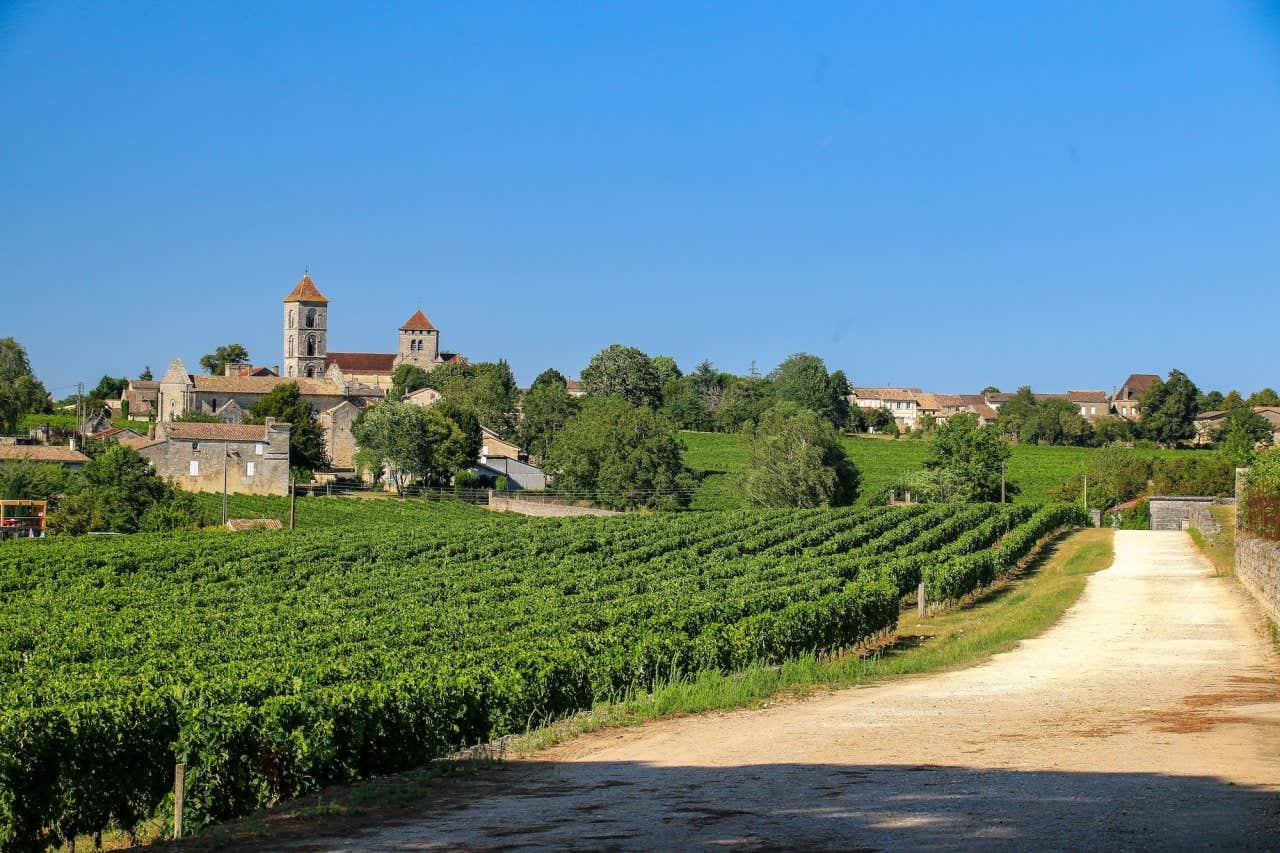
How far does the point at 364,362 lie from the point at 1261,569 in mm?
170238

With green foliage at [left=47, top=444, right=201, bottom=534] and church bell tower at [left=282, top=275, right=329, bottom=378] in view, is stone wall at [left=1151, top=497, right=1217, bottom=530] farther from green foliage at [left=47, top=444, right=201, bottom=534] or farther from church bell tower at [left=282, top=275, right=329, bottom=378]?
church bell tower at [left=282, top=275, right=329, bottom=378]

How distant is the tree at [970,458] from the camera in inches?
3433

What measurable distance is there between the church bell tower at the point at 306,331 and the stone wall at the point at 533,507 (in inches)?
3469

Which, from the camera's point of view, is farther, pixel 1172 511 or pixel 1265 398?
pixel 1265 398

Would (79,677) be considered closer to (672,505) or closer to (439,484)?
(672,505)

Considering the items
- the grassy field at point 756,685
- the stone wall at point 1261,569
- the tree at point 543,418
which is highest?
the tree at point 543,418

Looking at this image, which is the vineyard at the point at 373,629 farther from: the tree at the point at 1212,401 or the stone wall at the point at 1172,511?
the tree at the point at 1212,401

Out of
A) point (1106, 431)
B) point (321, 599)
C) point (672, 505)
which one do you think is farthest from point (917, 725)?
point (1106, 431)

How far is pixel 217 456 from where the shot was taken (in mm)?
83562

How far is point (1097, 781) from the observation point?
509 inches

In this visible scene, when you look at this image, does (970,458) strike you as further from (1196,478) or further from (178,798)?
(178,798)

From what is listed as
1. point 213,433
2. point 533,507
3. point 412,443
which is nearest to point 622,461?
point 533,507

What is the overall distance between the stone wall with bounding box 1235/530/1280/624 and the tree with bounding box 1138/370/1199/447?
97.9 meters

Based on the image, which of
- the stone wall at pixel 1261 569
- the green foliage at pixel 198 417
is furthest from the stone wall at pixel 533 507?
the stone wall at pixel 1261 569
